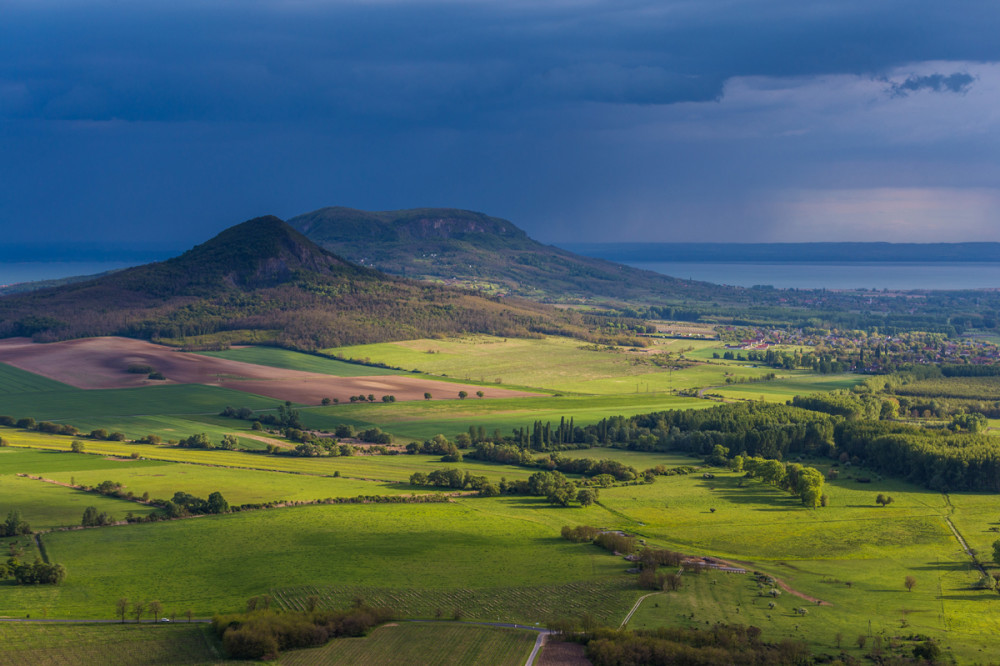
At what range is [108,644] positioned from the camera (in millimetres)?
50219

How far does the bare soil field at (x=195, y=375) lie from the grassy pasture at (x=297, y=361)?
459 centimetres

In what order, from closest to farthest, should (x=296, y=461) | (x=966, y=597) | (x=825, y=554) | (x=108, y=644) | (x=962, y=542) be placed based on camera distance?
(x=108, y=644) → (x=966, y=597) → (x=825, y=554) → (x=962, y=542) → (x=296, y=461)

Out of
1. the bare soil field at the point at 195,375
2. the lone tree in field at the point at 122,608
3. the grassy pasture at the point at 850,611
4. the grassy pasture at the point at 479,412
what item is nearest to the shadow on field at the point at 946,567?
the grassy pasture at the point at 850,611

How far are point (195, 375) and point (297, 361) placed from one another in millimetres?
24954

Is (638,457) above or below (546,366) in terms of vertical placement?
below

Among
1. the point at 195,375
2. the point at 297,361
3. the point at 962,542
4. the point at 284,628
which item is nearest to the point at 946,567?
the point at 962,542

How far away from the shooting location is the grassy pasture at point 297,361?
15875cm

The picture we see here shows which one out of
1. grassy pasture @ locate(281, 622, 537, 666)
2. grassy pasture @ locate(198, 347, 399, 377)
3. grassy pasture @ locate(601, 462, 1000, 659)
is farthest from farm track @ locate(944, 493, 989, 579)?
grassy pasture @ locate(198, 347, 399, 377)

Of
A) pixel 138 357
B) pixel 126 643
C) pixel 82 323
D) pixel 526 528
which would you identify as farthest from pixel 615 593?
pixel 82 323

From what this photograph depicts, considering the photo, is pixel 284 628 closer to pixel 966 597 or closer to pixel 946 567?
pixel 966 597

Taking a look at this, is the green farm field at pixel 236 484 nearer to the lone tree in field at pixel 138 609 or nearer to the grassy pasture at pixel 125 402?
the lone tree in field at pixel 138 609

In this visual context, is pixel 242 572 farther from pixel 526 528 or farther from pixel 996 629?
→ pixel 996 629

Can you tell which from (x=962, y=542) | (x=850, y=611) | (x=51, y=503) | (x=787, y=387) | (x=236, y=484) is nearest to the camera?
(x=850, y=611)

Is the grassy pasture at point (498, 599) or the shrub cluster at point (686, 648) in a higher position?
the shrub cluster at point (686, 648)
